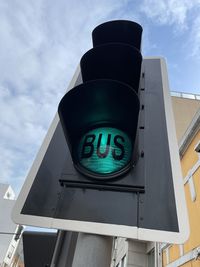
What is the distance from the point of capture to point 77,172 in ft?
2.88

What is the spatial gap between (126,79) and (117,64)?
8 cm

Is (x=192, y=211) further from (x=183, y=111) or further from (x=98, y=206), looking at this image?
(x=98, y=206)

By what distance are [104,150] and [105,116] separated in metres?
0.16

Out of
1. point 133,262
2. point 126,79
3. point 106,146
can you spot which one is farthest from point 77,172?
point 133,262

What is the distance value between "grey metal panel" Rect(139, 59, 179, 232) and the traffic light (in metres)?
0.10

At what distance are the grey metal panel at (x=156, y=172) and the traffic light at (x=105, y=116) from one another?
0.10 m

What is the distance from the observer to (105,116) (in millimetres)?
964

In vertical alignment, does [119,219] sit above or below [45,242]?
below

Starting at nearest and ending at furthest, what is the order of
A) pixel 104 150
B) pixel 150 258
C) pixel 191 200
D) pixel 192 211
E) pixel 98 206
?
pixel 98 206 < pixel 104 150 < pixel 192 211 < pixel 191 200 < pixel 150 258

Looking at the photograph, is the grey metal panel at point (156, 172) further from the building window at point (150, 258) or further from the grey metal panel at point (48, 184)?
the building window at point (150, 258)

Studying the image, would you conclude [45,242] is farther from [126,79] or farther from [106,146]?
[126,79]

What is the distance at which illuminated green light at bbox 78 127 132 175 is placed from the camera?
873 mm

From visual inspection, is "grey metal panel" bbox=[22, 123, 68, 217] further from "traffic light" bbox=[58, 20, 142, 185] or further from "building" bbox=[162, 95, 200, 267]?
"building" bbox=[162, 95, 200, 267]

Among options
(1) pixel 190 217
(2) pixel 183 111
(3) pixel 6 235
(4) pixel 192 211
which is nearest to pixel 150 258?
(1) pixel 190 217
